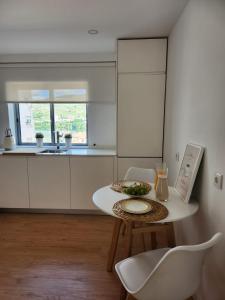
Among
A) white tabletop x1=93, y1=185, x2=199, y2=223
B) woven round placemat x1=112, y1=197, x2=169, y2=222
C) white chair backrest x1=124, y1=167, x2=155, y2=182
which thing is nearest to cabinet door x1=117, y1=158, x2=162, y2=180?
white chair backrest x1=124, y1=167, x2=155, y2=182

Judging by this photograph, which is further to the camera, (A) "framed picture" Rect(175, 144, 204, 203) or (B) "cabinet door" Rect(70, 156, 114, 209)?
(B) "cabinet door" Rect(70, 156, 114, 209)

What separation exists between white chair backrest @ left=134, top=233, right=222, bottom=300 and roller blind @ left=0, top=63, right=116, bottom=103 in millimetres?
2553

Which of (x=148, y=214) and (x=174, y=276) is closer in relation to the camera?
(x=174, y=276)

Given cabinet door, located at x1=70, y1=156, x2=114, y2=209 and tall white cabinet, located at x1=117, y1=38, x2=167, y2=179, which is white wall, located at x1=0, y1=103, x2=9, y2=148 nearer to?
cabinet door, located at x1=70, y1=156, x2=114, y2=209

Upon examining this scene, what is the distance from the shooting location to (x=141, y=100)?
2.71 m

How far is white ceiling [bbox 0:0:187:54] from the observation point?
1.77m

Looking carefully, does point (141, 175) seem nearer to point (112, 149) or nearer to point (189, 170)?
point (189, 170)

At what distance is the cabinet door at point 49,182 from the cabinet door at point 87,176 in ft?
0.32

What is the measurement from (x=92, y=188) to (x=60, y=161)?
0.59 m

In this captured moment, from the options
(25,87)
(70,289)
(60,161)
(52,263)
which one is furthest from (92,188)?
(25,87)

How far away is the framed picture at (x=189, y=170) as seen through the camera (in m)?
1.52

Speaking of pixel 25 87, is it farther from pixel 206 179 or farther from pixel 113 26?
pixel 206 179

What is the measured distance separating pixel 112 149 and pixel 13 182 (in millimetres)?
1531

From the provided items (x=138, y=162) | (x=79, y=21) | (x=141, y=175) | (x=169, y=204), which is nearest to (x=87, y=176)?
(x=138, y=162)
